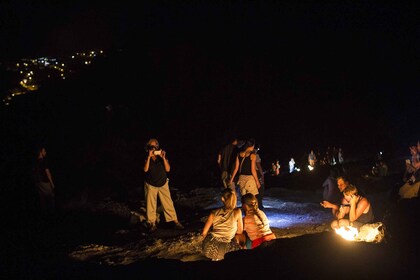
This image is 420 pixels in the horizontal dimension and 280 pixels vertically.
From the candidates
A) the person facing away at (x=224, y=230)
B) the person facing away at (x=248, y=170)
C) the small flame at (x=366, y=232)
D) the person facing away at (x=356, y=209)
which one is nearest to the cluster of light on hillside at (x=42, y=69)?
the person facing away at (x=248, y=170)

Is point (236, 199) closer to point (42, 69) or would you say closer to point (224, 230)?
point (224, 230)

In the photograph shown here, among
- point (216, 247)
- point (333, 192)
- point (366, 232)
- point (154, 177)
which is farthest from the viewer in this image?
point (333, 192)

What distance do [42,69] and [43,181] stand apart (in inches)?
1143

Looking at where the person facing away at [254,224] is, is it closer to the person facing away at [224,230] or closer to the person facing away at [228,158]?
the person facing away at [224,230]

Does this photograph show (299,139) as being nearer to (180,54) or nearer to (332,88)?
(332,88)

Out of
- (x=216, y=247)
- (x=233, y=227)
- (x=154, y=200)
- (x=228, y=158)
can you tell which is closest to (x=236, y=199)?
(x=233, y=227)

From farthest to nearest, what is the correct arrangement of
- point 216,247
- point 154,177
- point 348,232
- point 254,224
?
point 154,177, point 348,232, point 254,224, point 216,247

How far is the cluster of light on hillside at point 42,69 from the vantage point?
1168 inches

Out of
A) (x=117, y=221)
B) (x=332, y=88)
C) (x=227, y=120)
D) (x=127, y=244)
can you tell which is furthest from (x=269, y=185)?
(x=332, y=88)

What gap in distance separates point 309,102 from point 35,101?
26965 millimetres

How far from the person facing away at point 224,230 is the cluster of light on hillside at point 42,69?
27.5 metres

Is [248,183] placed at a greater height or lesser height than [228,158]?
lesser

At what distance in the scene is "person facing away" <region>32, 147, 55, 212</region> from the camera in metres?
8.23

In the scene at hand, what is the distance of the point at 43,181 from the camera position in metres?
8.34
